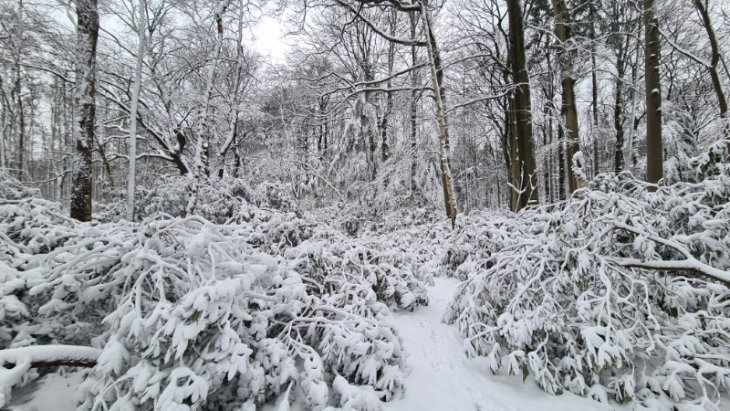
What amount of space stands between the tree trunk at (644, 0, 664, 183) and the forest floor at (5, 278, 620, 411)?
18.4 feet

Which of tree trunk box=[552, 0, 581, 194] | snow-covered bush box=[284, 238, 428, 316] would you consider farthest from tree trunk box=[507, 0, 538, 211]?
snow-covered bush box=[284, 238, 428, 316]

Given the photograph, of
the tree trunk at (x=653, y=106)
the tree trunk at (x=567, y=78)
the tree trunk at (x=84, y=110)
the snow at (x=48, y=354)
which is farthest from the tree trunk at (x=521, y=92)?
the tree trunk at (x=84, y=110)

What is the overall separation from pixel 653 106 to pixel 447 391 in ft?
23.2

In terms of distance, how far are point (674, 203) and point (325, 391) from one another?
149 inches

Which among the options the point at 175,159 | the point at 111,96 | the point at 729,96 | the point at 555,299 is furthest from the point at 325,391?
the point at 729,96

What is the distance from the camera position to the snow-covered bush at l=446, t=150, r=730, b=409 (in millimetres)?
2250

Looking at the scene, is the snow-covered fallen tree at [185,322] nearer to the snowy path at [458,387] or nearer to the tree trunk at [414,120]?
the snowy path at [458,387]

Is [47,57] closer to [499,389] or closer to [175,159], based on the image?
[175,159]

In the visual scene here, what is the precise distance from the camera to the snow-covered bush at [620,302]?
225 cm

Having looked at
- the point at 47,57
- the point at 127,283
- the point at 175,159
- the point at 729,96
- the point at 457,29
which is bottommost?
the point at 127,283

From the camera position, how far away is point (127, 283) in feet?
7.21

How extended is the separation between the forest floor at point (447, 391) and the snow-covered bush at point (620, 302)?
13 cm

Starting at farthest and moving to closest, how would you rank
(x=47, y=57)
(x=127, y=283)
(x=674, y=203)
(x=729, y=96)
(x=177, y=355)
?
(x=729, y=96) → (x=47, y=57) → (x=674, y=203) → (x=127, y=283) → (x=177, y=355)

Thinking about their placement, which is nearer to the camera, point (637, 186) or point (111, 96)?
point (637, 186)
